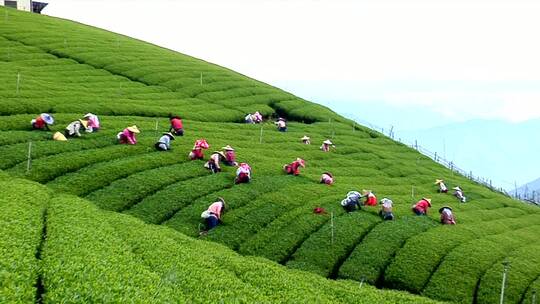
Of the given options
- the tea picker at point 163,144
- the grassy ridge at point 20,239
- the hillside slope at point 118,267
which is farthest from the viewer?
the tea picker at point 163,144

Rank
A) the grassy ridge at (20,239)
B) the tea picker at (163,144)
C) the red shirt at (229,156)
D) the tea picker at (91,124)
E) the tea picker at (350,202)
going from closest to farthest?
the grassy ridge at (20,239)
the tea picker at (350,202)
the red shirt at (229,156)
the tea picker at (163,144)
the tea picker at (91,124)

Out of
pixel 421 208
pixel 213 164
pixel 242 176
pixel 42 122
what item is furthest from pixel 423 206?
pixel 42 122

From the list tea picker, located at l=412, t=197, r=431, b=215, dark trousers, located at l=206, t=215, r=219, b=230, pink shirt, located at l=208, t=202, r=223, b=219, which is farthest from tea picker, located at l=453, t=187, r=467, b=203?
dark trousers, located at l=206, t=215, r=219, b=230

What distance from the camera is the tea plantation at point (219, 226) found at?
50.7 feet

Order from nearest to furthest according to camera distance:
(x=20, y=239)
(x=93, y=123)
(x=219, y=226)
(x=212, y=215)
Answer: (x=20, y=239)
(x=212, y=215)
(x=219, y=226)
(x=93, y=123)

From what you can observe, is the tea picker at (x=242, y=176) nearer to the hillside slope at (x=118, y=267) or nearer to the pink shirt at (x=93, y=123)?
the hillside slope at (x=118, y=267)

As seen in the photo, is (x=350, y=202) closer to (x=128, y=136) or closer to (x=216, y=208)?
(x=216, y=208)

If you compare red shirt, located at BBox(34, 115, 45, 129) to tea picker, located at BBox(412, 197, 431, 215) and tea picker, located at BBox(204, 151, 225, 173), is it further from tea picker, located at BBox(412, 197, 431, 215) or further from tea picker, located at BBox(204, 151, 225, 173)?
tea picker, located at BBox(412, 197, 431, 215)

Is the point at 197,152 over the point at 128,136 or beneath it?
beneath

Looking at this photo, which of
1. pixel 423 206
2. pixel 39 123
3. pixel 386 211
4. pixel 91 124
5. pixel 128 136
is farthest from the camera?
pixel 91 124

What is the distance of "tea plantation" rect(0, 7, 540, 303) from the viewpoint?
15.5m

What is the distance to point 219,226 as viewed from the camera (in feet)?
86.8

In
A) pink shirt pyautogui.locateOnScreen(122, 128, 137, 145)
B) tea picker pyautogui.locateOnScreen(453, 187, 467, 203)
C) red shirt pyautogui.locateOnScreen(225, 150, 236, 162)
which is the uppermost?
pink shirt pyautogui.locateOnScreen(122, 128, 137, 145)

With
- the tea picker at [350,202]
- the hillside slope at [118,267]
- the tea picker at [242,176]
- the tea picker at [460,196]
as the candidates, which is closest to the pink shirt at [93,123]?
the tea picker at [242,176]
